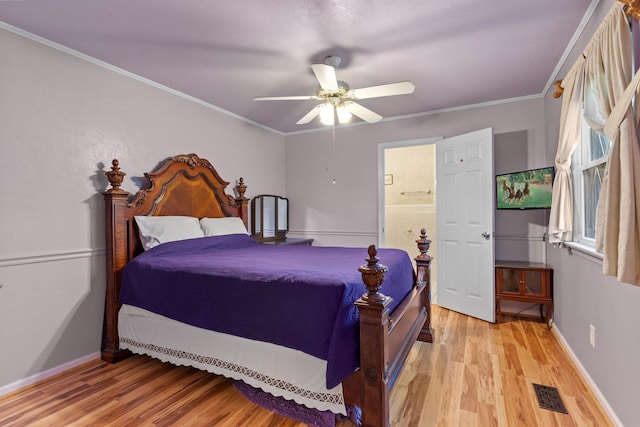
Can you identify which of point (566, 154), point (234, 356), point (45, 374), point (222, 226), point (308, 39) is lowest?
point (45, 374)

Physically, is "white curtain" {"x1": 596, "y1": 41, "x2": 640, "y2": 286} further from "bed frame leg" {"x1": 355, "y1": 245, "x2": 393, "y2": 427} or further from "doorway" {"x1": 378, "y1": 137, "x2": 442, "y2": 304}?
"doorway" {"x1": 378, "y1": 137, "x2": 442, "y2": 304}

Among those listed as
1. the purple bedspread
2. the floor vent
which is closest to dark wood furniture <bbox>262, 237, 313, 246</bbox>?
the purple bedspread

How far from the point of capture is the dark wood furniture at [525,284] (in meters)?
3.21

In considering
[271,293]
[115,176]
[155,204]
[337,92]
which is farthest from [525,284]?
[115,176]

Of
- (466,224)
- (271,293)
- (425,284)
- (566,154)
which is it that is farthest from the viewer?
(466,224)

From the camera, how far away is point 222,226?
3508 millimetres

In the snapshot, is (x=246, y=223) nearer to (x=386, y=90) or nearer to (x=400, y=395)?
(x=386, y=90)

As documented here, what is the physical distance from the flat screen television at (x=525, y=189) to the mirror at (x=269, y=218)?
2894 mm

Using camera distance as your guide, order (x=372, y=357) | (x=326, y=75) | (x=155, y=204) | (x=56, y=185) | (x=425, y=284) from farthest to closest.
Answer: (x=155, y=204), (x=425, y=284), (x=56, y=185), (x=326, y=75), (x=372, y=357)

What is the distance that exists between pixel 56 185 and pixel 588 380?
3927mm

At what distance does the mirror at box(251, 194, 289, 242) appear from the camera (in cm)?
452

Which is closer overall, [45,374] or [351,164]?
[45,374]

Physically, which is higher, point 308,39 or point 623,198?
point 308,39

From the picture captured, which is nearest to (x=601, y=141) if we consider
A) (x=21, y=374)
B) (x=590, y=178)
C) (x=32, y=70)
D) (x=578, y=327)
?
(x=590, y=178)
